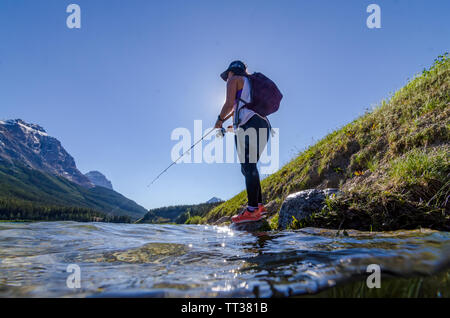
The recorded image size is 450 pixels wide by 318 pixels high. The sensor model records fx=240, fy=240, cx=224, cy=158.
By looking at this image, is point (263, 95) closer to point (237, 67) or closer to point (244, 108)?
point (244, 108)

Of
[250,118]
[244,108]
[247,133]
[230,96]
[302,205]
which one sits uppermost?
[230,96]

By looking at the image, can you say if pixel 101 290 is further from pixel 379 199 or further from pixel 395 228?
→ pixel 379 199

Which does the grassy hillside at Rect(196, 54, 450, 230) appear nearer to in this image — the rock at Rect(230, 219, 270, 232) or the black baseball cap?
the rock at Rect(230, 219, 270, 232)

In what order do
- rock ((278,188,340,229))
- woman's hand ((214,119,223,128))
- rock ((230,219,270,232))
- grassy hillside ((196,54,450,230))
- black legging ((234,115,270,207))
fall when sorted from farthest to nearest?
woman's hand ((214,119,223,128)) < rock ((230,219,270,232)) < black legging ((234,115,270,207)) < rock ((278,188,340,229)) < grassy hillside ((196,54,450,230))

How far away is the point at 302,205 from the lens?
510 cm

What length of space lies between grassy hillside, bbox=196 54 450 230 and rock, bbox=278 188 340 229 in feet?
0.76

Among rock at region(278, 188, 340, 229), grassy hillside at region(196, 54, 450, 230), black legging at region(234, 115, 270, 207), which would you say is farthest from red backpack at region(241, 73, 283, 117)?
grassy hillside at region(196, 54, 450, 230)

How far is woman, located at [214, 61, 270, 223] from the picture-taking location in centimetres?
565

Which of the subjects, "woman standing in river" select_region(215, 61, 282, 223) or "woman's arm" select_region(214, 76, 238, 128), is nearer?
"woman standing in river" select_region(215, 61, 282, 223)

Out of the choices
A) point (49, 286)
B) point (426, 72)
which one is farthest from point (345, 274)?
point (426, 72)

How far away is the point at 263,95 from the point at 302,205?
271 centimetres

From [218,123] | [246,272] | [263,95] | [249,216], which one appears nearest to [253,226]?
[249,216]

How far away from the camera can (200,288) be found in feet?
5.27
